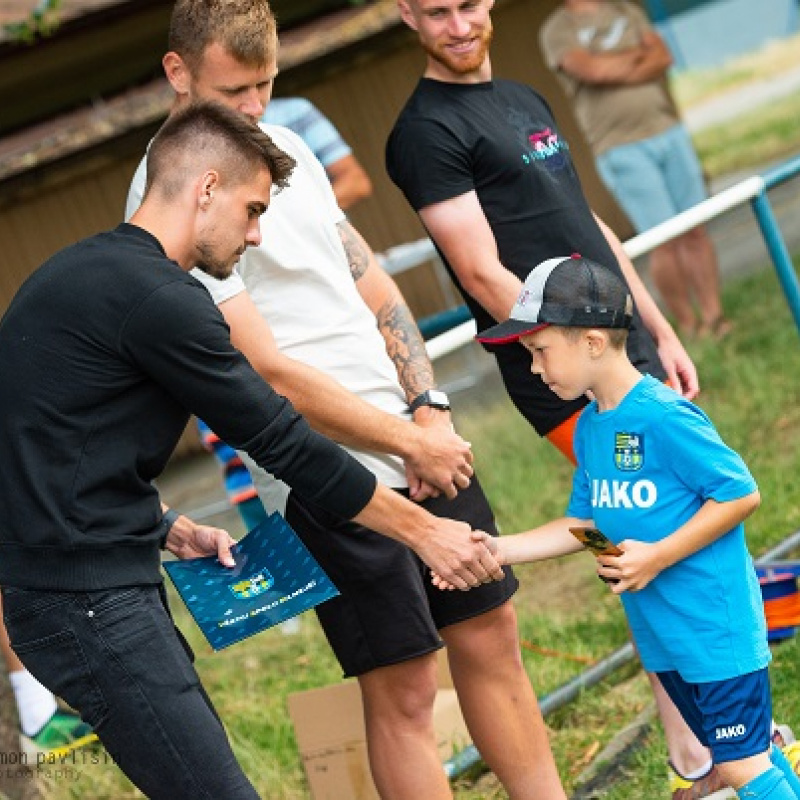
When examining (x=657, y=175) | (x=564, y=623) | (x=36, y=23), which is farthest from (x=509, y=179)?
(x=657, y=175)

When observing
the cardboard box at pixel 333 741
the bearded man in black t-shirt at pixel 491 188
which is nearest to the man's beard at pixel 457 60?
the bearded man in black t-shirt at pixel 491 188

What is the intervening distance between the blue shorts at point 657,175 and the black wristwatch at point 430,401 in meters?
A: 5.53

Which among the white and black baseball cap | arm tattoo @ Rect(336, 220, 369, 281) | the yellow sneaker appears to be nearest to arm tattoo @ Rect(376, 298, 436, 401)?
arm tattoo @ Rect(336, 220, 369, 281)

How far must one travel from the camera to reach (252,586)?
12.4ft

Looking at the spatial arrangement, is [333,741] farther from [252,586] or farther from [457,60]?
[457,60]

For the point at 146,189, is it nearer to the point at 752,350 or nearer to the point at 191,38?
the point at 191,38

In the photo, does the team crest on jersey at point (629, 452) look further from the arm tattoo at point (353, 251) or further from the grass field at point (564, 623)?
the grass field at point (564, 623)

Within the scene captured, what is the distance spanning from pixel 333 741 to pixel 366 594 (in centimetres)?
87

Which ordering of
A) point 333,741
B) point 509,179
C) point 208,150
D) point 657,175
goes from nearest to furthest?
point 208,150, point 509,179, point 333,741, point 657,175

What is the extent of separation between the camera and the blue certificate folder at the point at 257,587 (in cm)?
373

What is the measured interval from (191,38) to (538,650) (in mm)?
2714

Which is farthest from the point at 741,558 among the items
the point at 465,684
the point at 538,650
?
the point at 538,650

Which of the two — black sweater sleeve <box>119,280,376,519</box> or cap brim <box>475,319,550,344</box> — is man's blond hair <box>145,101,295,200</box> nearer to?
black sweater sleeve <box>119,280,376,519</box>

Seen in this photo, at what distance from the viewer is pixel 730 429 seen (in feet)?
26.2
